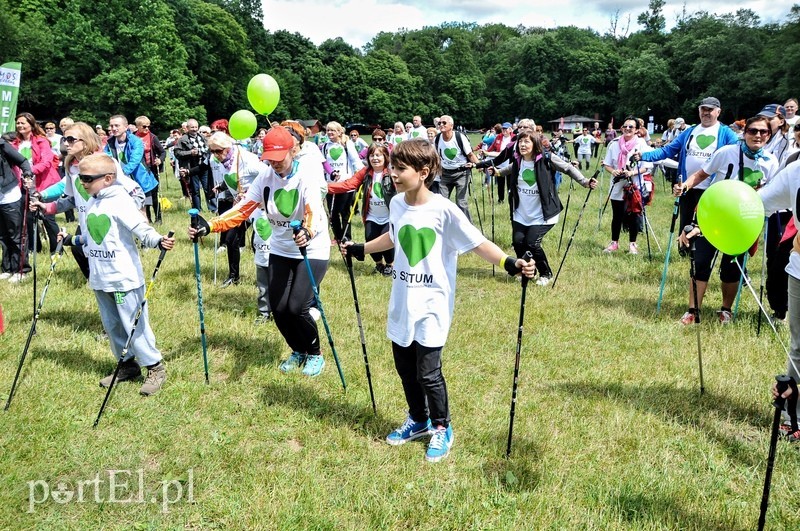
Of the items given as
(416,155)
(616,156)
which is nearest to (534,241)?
(616,156)

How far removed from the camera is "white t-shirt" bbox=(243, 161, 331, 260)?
17.0ft

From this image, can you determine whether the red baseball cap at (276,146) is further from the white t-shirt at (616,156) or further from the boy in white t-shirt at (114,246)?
the white t-shirt at (616,156)

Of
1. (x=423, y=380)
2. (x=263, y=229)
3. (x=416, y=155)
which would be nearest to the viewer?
(x=416, y=155)

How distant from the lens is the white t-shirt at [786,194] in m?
3.85

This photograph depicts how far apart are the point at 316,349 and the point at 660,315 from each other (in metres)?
4.56

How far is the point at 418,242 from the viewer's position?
3818mm

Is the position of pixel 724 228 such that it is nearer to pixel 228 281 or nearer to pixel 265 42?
pixel 228 281

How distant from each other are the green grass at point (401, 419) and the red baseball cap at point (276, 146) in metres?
2.19

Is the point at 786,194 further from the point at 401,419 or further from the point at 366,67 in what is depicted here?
the point at 366,67

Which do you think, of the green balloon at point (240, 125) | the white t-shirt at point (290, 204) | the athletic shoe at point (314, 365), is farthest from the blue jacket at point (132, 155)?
the athletic shoe at point (314, 365)

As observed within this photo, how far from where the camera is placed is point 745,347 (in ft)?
19.5

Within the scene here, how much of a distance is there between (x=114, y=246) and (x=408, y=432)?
3058mm

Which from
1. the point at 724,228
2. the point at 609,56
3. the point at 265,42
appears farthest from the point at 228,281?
the point at 609,56

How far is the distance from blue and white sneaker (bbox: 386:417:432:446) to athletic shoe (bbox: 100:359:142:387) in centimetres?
275
